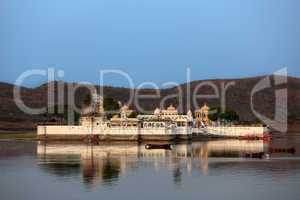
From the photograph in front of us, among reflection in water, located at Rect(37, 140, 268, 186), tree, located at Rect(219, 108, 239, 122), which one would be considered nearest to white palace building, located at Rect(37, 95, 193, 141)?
reflection in water, located at Rect(37, 140, 268, 186)

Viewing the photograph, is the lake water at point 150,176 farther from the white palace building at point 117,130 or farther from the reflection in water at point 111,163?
the white palace building at point 117,130

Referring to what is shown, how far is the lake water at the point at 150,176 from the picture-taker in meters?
34.1

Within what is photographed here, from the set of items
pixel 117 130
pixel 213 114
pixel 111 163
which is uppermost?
pixel 213 114

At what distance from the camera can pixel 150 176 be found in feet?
137

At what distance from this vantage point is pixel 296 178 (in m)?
40.0

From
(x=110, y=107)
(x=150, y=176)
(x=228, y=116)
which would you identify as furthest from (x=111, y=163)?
(x=228, y=116)

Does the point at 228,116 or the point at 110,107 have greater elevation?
the point at 110,107

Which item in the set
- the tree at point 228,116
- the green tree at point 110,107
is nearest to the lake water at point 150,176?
the green tree at point 110,107

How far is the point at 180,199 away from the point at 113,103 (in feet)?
293

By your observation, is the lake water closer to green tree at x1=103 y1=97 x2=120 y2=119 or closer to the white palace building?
the white palace building

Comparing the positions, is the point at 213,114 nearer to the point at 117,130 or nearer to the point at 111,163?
the point at 117,130

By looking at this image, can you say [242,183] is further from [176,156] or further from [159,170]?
[176,156]

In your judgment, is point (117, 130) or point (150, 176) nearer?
point (150, 176)

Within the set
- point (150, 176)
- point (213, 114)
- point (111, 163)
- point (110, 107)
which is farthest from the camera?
point (213, 114)
